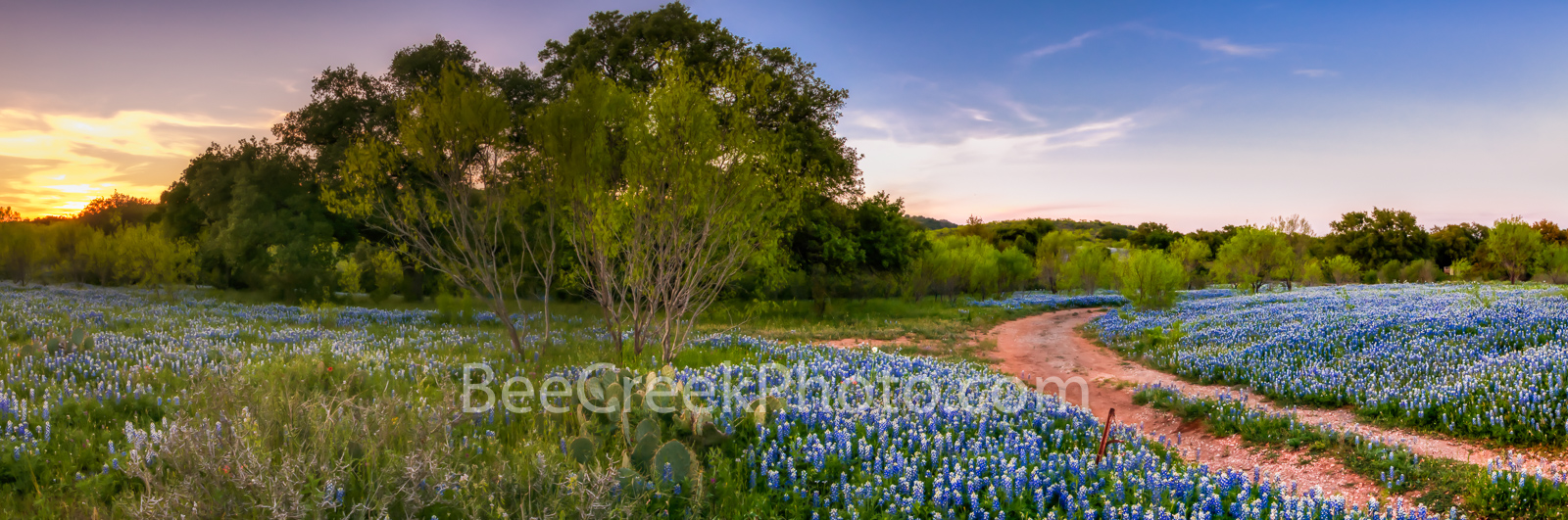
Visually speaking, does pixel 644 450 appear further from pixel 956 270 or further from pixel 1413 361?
pixel 956 270

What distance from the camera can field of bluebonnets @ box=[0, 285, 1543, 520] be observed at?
12.5ft

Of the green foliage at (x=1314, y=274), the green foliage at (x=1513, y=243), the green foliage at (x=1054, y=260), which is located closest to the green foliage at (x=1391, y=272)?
the green foliage at (x=1314, y=274)

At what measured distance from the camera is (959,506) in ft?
15.0

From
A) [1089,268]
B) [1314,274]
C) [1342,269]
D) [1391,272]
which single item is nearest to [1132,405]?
[1089,268]

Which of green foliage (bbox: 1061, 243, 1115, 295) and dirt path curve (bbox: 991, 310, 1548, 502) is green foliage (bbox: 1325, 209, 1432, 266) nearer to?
green foliage (bbox: 1061, 243, 1115, 295)

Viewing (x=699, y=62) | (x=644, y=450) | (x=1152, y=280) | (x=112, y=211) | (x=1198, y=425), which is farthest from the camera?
(x=112, y=211)

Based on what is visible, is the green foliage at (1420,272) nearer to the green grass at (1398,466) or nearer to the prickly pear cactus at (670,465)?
the green grass at (1398,466)

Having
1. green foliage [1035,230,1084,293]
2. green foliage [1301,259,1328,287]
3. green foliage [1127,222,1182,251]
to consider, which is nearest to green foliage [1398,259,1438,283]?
green foliage [1301,259,1328,287]

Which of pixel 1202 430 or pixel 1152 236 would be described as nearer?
pixel 1202 430

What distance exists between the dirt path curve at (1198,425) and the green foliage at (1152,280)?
1180cm

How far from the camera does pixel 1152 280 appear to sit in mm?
29641

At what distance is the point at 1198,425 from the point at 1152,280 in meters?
22.6

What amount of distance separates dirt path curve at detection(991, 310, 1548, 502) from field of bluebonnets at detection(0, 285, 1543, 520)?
0.71m

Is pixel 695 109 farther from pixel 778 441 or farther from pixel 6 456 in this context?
pixel 6 456
